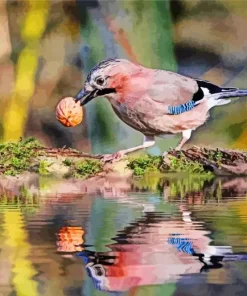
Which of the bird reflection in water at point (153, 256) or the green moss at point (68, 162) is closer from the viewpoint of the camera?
the bird reflection in water at point (153, 256)

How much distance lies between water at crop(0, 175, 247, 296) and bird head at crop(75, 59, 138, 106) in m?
0.47

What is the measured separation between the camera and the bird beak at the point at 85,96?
348 cm

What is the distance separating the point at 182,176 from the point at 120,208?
474mm

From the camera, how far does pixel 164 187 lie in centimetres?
334

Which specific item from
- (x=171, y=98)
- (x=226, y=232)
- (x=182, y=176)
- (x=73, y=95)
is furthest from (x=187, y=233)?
(x=73, y=95)

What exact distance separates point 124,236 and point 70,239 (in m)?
0.24

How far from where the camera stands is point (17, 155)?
347cm

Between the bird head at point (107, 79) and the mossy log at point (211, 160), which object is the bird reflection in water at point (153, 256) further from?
the bird head at point (107, 79)

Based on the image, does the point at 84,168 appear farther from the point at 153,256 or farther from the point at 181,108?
the point at 153,256

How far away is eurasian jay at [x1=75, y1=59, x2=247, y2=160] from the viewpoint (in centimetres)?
340

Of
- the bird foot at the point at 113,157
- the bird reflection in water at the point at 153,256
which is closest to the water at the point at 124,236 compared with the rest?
the bird reflection in water at the point at 153,256

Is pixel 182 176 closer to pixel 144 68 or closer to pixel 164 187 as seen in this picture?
pixel 164 187

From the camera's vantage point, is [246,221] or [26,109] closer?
[246,221]

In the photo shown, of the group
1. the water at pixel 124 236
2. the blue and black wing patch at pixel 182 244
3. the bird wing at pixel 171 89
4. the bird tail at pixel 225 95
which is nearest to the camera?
the water at pixel 124 236
